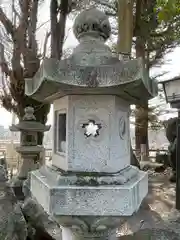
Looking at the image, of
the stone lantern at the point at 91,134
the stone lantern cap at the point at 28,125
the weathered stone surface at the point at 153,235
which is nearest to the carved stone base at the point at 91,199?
the stone lantern at the point at 91,134

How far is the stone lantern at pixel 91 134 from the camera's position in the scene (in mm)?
1485

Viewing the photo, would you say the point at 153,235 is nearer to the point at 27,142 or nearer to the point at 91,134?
the point at 91,134

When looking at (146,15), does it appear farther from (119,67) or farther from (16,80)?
(119,67)

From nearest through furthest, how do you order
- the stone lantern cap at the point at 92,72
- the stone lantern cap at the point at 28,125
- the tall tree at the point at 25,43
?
the stone lantern cap at the point at 92,72 < the stone lantern cap at the point at 28,125 < the tall tree at the point at 25,43

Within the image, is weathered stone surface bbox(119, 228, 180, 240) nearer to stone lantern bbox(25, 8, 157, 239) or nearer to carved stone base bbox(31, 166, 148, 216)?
stone lantern bbox(25, 8, 157, 239)

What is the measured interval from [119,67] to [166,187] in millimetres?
5776

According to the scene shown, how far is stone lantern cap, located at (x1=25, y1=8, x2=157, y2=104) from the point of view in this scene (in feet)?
4.78

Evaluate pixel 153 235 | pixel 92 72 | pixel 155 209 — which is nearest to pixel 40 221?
pixel 153 235

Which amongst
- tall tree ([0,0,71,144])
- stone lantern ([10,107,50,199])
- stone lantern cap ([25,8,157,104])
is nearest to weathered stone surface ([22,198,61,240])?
stone lantern cap ([25,8,157,104])

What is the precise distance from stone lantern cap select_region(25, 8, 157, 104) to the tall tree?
4.78m

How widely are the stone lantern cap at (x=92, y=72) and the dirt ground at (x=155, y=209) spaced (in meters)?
2.38

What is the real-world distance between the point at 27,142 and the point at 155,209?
305 centimetres

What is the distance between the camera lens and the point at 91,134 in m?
1.64

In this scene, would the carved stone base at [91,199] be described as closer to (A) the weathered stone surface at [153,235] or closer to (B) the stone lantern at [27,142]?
(A) the weathered stone surface at [153,235]
